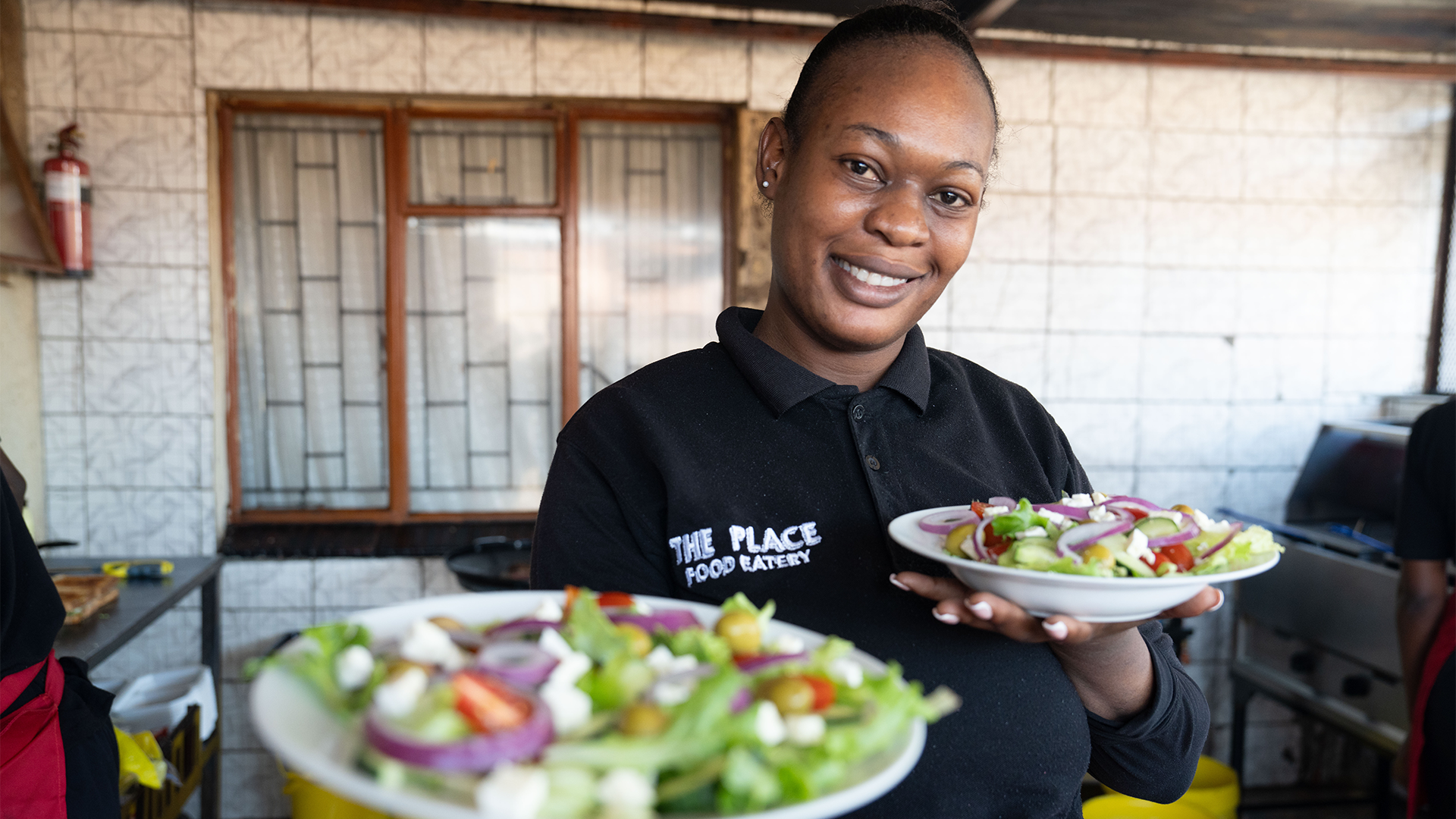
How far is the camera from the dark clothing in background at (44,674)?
158 cm

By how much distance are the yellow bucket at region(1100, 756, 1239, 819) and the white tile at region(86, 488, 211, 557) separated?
3176mm

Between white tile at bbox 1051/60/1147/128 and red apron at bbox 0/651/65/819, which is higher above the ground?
white tile at bbox 1051/60/1147/128

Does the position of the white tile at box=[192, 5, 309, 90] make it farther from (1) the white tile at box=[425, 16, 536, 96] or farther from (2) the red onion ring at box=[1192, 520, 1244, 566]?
(2) the red onion ring at box=[1192, 520, 1244, 566]

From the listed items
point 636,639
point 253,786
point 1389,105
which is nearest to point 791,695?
point 636,639

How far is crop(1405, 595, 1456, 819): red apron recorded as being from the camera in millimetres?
2064

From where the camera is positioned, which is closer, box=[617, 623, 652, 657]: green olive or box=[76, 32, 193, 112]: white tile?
box=[617, 623, 652, 657]: green olive

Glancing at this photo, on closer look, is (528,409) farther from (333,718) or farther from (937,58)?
(333,718)

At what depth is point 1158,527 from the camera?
3.10 feet

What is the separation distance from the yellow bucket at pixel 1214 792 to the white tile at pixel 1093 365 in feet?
4.64

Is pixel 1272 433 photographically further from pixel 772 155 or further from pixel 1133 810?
pixel 772 155

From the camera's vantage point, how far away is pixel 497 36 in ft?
10.6

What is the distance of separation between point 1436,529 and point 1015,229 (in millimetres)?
1738

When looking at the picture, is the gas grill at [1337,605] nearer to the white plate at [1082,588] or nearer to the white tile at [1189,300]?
the white tile at [1189,300]

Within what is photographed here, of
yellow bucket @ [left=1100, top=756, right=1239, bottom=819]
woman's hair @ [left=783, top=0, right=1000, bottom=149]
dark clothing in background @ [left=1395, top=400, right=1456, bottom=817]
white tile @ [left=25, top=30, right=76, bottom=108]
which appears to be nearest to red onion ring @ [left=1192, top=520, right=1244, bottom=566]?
woman's hair @ [left=783, top=0, right=1000, bottom=149]
